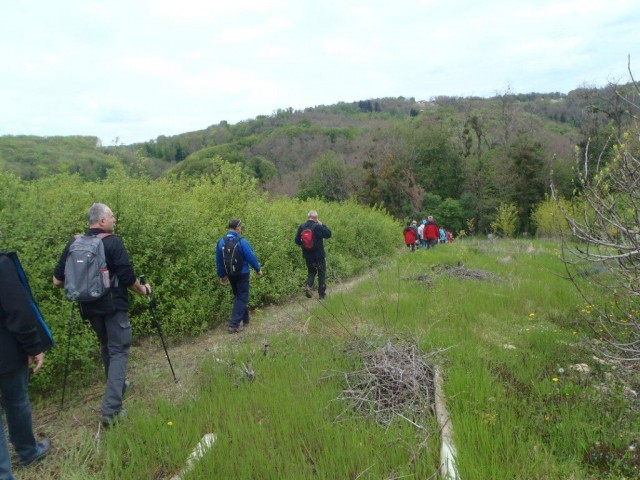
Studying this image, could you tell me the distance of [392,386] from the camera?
4301 mm

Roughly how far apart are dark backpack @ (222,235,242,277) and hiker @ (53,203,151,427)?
2725 mm

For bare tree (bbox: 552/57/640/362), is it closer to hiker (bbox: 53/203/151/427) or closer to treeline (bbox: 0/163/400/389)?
treeline (bbox: 0/163/400/389)

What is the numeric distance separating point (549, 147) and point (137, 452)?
53.8m

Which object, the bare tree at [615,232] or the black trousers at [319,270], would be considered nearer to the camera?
the bare tree at [615,232]

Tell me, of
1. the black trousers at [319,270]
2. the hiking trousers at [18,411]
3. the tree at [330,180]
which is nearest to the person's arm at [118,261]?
the hiking trousers at [18,411]

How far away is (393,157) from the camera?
1996 inches

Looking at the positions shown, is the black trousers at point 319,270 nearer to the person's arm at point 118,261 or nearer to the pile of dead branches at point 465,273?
the pile of dead branches at point 465,273

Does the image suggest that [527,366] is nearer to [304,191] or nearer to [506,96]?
[304,191]

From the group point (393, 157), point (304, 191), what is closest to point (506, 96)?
point (393, 157)

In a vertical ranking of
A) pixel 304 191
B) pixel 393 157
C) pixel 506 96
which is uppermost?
pixel 506 96

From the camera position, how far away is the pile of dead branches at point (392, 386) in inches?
155

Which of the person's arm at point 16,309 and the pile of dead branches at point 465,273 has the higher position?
the person's arm at point 16,309

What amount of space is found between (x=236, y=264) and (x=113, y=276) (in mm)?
2966

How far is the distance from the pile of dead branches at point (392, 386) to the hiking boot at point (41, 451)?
2763 mm
